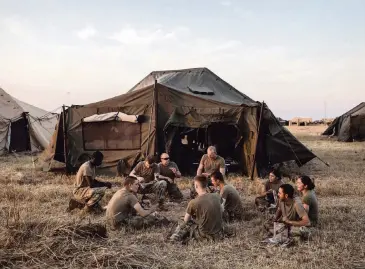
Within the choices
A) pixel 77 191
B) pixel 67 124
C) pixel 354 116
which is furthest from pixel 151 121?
pixel 354 116

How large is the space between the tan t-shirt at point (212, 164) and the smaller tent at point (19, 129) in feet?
41.5

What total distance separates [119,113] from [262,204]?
5954 mm

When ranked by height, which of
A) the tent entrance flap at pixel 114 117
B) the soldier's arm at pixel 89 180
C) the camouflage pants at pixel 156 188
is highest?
the tent entrance flap at pixel 114 117

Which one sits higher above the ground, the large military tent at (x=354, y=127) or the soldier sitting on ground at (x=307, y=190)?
the large military tent at (x=354, y=127)

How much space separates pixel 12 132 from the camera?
2059 cm

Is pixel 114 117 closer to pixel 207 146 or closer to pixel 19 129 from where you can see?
pixel 207 146

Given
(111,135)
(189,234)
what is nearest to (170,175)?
(189,234)

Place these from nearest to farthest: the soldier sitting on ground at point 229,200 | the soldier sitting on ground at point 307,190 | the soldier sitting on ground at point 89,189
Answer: the soldier sitting on ground at point 307,190 < the soldier sitting on ground at point 229,200 < the soldier sitting on ground at point 89,189

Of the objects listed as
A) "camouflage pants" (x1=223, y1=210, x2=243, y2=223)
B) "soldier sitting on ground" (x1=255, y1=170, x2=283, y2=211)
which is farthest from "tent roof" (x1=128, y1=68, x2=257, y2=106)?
"camouflage pants" (x1=223, y1=210, x2=243, y2=223)

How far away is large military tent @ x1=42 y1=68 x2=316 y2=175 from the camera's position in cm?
1192

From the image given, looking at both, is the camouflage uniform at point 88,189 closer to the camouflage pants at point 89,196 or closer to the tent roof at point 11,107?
the camouflage pants at point 89,196

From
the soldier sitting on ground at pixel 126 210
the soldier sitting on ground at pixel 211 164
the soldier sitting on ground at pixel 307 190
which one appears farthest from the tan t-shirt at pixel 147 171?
the soldier sitting on ground at pixel 307 190

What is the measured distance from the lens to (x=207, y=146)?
12.7 metres

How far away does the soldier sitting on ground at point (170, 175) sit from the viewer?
9.03 metres
